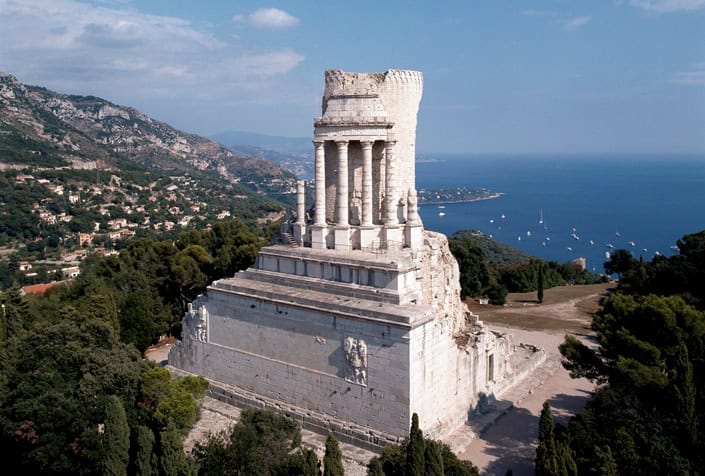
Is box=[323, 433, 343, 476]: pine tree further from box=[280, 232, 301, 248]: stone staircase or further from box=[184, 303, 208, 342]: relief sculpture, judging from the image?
box=[184, 303, 208, 342]: relief sculpture

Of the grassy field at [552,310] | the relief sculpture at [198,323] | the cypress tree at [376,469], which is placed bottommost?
the grassy field at [552,310]

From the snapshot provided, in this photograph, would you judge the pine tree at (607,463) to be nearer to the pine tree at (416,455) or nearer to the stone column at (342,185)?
the pine tree at (416,455)

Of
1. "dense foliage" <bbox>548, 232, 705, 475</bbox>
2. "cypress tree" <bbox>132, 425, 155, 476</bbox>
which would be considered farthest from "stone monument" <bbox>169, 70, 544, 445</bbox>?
"cypress tree" <bbox>132, 425, 155, 476</bbox>

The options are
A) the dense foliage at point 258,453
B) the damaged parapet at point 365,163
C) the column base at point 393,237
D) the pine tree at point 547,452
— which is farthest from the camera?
the column base at point 393,237

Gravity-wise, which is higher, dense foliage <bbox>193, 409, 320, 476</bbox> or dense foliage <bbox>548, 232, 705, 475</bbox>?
dense foliage <bbox>548, 232, 705, 475</bbox>

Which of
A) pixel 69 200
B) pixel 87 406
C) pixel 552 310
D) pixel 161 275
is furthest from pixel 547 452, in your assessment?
pixel 69 200

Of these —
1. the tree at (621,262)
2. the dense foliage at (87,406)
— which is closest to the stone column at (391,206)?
the dense foliage at (87,406)
